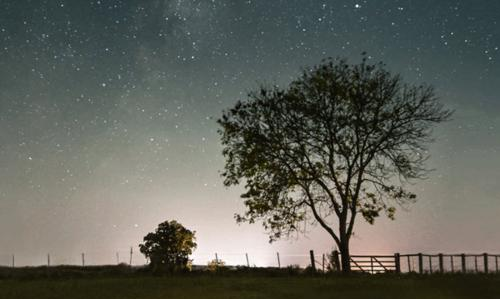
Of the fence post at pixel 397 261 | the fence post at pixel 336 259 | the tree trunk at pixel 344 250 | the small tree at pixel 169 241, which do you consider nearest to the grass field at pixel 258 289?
the tree trunk at pixel 344 250

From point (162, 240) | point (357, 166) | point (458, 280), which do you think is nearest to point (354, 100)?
point (357, 166)

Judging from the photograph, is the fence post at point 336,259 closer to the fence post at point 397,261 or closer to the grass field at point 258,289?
the fence post at point 397,261

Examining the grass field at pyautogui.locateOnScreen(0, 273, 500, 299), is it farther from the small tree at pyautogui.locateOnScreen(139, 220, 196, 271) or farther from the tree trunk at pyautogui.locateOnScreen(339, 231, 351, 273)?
the small tree at pyautogui.locateOnScreen(139, 220, 196, 271)

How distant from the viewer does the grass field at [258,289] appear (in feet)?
75.8

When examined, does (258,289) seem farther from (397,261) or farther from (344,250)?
(397,261)

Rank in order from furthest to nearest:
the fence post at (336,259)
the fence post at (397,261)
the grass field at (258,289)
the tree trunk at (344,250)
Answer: the fence post at (397,261), the fence post at (336,259), the tree trunk at (344,250), the grass field at (258,289)

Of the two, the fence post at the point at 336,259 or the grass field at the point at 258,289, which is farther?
the fence post at the point at 336,259

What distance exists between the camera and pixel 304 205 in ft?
134

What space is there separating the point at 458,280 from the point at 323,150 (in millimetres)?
13467

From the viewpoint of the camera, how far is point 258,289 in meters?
25.2

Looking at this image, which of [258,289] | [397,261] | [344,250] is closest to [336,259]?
[344,250]

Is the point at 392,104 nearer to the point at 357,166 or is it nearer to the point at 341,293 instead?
the point at 357,166

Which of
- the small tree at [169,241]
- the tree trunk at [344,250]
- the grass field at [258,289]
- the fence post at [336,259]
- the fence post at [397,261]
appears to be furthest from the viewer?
the small tree at [169,241]

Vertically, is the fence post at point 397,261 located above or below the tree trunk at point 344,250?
below
